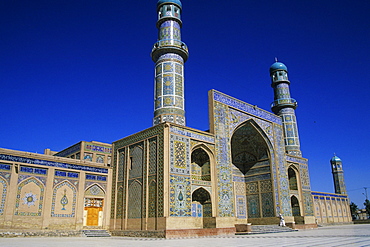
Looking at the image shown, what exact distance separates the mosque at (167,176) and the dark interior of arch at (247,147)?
0.06 m

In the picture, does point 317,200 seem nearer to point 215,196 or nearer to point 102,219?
point 215,196

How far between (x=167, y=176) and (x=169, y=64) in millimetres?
5997

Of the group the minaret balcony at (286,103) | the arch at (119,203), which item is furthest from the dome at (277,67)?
the arch at (119,203)

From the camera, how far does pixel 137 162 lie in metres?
14.1

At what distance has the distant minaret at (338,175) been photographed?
32469 millimetres

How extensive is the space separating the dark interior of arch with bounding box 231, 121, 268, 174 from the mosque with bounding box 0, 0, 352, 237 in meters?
0.06

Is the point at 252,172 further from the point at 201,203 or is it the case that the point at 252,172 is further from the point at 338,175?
the point at 338,175

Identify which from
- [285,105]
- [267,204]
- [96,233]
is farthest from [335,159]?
[96,233]

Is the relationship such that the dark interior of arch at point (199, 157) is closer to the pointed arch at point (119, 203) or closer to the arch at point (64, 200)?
the pointed arch at point (119, 203)

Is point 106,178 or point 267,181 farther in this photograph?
point 267,181

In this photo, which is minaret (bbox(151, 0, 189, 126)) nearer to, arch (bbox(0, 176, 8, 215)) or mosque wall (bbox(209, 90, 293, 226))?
mosque wall (bbox(209, 90, 293, 226))

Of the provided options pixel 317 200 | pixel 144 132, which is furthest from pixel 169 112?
pixel 317 200

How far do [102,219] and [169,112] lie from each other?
5.89 meters

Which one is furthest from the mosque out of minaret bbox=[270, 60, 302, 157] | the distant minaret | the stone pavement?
the distant minaret
